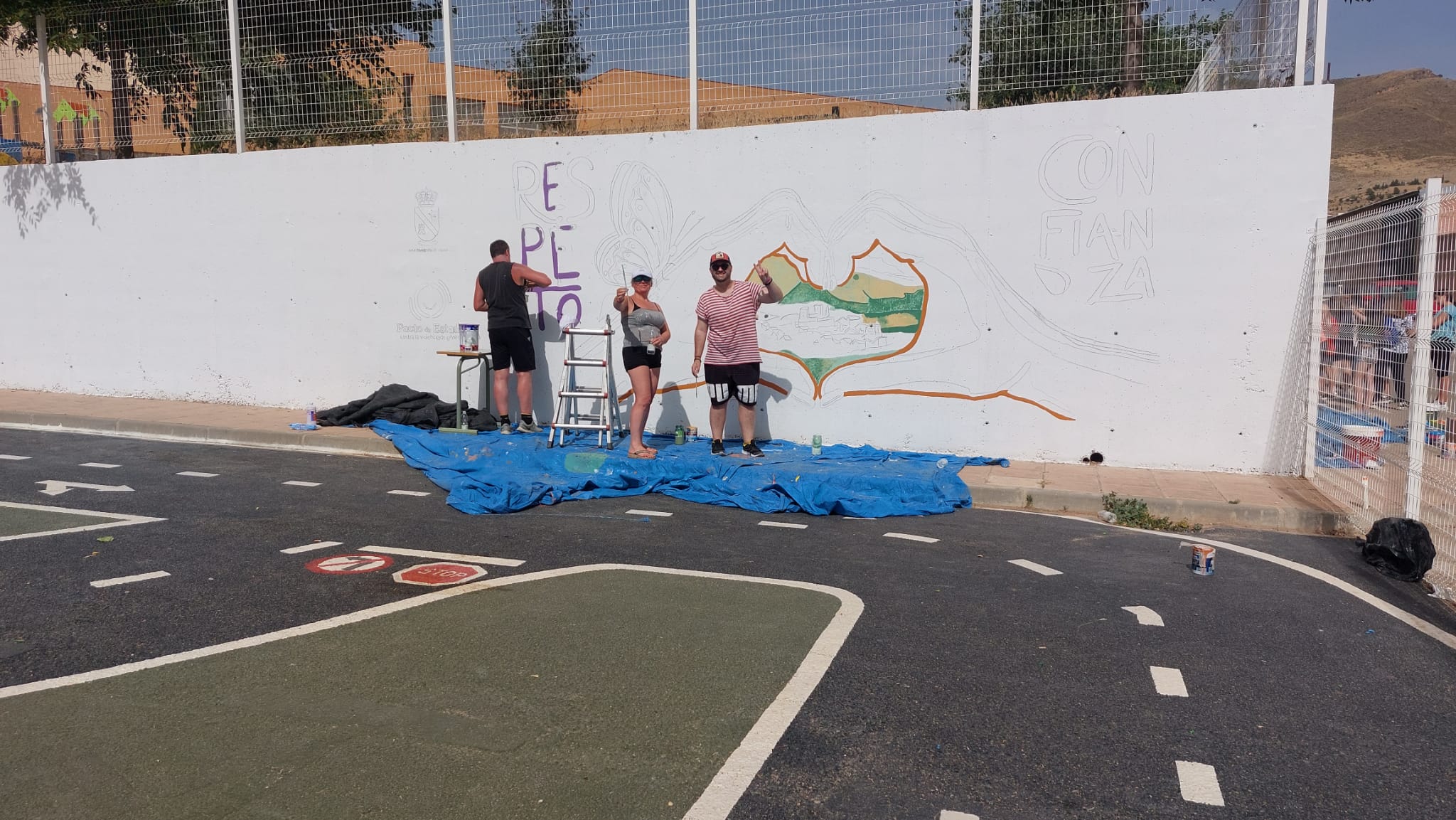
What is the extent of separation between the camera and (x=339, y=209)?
11.7 meters

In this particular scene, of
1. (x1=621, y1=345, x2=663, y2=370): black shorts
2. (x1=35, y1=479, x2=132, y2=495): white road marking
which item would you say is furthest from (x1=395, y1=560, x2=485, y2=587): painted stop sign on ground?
(x1=621, y1=345, x2=663, y2=370): black shorts

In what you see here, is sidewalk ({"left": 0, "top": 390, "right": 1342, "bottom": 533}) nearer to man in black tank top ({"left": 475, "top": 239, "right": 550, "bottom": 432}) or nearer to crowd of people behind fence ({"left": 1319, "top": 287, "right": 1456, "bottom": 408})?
crowd of people behind fence ({"left": 1319, "top": 287, "right": 1456, "bottom": 408})

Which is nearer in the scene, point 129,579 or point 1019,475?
point 129,579

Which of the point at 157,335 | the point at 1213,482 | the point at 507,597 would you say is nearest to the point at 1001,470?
the point at 1213,482

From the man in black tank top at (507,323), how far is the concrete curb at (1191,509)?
4.62 metres

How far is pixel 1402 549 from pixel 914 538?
284 centimetres

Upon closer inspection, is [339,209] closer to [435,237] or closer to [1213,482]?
[435,237]

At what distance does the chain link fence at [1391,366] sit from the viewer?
6.21 meters

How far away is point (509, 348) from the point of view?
10445mm

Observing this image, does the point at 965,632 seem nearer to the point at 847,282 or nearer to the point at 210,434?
the point at 847,282

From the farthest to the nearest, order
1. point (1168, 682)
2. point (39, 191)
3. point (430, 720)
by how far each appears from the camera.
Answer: point (39, 191), point (1168, 682), point (430, 720)

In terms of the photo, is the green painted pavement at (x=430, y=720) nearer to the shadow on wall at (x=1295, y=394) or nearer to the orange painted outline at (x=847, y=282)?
the orange painted outline at (x=847, y=282)

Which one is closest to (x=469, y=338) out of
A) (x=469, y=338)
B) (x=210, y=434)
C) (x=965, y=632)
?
(x=469, y=338)

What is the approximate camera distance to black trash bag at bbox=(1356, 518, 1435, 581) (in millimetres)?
6066
